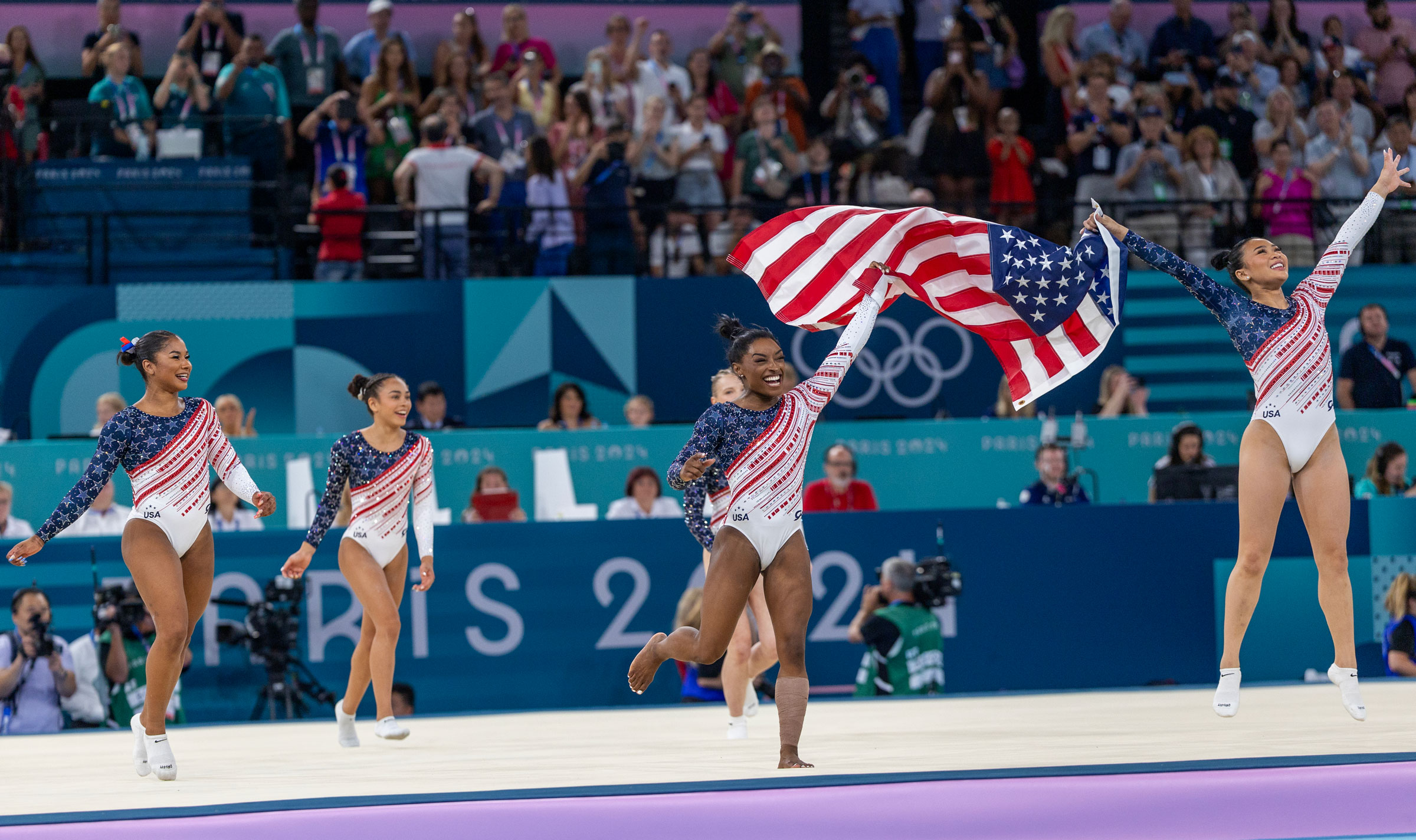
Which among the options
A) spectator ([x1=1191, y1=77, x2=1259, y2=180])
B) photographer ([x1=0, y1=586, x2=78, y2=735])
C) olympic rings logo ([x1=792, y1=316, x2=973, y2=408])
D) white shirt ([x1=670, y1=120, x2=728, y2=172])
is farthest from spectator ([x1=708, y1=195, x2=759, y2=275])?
photographer ([x1=0, y1=586, x2=78, y2=735])

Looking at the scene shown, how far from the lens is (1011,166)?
13.0 meters

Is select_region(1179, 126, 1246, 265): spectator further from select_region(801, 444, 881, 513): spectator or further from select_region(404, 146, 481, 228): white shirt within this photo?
select_region(404, 146, 481, 228): white shirt

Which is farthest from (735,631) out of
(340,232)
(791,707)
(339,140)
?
(339,140)

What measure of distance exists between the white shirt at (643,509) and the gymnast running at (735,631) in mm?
2693

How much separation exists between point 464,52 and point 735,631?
7.56 metres

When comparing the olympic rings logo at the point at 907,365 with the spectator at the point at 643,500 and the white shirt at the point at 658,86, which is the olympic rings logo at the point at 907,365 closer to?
the spectator at the point at 643,500

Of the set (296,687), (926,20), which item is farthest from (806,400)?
(926,20)

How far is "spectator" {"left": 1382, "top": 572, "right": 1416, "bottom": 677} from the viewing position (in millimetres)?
9594

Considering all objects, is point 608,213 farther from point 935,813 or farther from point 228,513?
point 935,813

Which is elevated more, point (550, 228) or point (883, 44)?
point (883, 44)

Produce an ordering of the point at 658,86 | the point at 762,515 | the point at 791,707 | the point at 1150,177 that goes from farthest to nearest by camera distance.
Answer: the point at 658,86 < the point at 1150,177 < the point at 762,515 < the point at 791,707

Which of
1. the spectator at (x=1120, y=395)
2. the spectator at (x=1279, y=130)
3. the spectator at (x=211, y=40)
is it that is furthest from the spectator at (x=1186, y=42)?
the spectator at (x=211, y=40)

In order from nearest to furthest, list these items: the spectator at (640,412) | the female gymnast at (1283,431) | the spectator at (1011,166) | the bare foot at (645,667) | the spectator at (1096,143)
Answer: the bare foot at (645,667) < the female gymnast at (1283,431) < the spectator at (640,412) < the spectator at (1011,166) < the spectator at (1096,143)

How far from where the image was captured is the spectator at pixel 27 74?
39.8 ft
